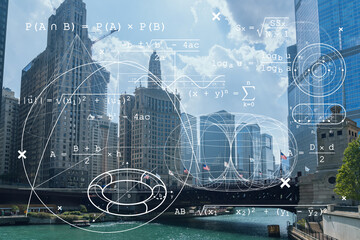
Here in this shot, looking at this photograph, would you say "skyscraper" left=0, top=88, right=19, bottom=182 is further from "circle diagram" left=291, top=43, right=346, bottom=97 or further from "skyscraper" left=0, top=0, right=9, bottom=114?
"circle diagram" left=291, top=43, right=346, bottom=97

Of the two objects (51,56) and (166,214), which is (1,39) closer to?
(51,56)

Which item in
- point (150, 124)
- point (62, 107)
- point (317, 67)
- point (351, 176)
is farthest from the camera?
point (62, 107)

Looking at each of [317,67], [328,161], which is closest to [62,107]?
[317,67]

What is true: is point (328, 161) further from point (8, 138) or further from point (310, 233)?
point (8, 138)

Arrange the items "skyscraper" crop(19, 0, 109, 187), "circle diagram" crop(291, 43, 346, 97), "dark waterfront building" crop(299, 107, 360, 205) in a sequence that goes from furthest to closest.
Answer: "skyscraper" crop(19, 0, 109, 187) < "circle diagram" crop(291, 43, 346, 97) < "dark waterfront building" crop(299, 107, 360, 205)

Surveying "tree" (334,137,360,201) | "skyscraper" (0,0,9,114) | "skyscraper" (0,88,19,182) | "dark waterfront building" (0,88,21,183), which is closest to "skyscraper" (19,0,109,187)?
"skyscraper" (0,0,9,114)

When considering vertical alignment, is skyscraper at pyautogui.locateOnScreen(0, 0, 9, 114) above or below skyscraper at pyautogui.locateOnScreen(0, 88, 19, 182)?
above
